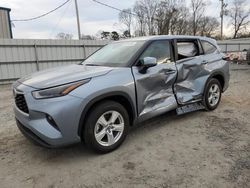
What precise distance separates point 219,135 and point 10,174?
10.4 ft

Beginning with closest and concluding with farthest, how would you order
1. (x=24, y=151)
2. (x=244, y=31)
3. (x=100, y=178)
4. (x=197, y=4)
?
(x=100, y=178)
(x=24, y=151)
(x=197, y=4)
(x=244, y=31)

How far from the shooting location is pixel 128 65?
3541mm

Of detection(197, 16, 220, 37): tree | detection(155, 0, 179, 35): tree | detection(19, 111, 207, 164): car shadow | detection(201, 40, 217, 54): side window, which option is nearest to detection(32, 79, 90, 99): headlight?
detection(19, 111, 207, 164): car shadow

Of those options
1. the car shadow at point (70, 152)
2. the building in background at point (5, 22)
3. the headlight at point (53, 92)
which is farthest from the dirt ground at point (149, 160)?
the building in background at point (5, 22)

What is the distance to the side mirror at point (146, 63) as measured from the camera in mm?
3504

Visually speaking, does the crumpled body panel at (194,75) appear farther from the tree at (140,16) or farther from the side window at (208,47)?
the tree at (140,16)

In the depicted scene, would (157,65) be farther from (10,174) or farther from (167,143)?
(10,174)

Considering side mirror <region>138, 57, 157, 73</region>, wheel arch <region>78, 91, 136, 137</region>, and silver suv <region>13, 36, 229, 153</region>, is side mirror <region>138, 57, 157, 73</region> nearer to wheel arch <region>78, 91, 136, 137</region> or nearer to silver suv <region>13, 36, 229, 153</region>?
silver suv <region>13, 36, 229, 153</region>

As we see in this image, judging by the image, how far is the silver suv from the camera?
9.39 feet

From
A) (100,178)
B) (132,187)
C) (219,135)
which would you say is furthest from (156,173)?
(219,135)

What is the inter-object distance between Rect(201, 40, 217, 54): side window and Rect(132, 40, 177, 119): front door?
1162mm

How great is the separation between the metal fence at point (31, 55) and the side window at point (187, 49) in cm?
897

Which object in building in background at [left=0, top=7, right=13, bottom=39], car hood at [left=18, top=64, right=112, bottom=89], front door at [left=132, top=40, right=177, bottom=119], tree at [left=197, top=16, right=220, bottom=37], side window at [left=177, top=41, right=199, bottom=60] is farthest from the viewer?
tree at [left=197, top=16, right=220, bottom=37]

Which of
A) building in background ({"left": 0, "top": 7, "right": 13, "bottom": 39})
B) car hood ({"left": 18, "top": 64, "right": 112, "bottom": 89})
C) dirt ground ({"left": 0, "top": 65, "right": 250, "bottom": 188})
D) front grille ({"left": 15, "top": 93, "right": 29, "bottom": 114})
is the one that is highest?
building in background ({"left": 0, "top": 7, "right": 13, "bottom": 39})
